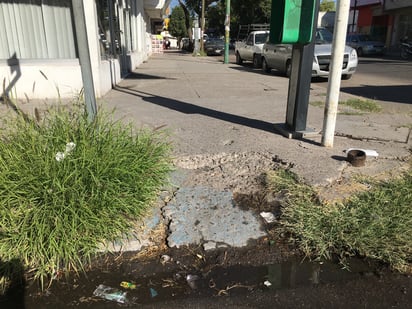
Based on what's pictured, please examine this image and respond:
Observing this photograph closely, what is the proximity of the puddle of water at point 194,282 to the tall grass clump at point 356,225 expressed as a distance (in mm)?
144

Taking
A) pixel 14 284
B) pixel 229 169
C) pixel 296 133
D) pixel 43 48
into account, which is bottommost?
pixel 14 284

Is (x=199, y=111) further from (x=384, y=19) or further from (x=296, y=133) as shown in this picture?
(x=384, y=19)

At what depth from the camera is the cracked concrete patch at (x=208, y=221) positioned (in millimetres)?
2988

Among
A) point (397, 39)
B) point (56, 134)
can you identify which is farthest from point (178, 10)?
point (56, 134)

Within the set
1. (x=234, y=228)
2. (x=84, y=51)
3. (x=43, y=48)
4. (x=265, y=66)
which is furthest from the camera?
(x=265, y=66)

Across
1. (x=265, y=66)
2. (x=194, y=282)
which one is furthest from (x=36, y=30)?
(x=265, y=66)

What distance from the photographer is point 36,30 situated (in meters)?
8.06

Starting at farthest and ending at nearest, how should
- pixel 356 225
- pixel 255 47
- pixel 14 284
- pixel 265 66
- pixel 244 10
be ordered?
pixel 244 10 < pixel 255 47 < pixel 265 66 < pixel 356 225 < pixel 14 284

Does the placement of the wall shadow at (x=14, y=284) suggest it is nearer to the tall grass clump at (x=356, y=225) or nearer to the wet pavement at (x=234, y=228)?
the wet pavement at (x=234, y=228)

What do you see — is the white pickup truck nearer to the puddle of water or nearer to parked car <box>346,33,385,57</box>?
parked car <box>346,33,385,57</box>

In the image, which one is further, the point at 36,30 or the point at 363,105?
the point at 36,30

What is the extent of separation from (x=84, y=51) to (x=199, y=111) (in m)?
3.28

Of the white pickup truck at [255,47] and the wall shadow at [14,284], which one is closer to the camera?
the wall shadow at [14,284]

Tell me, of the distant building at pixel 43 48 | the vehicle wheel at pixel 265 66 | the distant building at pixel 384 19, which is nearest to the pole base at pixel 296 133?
the distant building at pixel 43 48
